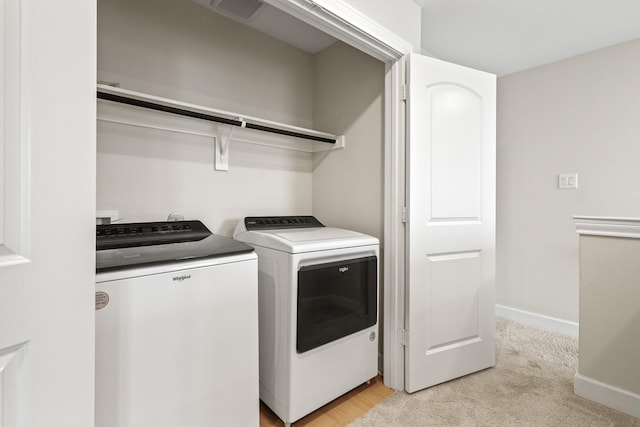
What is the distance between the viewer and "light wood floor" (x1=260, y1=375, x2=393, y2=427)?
158 centimetres

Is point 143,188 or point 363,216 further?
point 363,216

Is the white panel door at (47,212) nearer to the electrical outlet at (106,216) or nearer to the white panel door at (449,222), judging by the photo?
the electrical outlet at (106,216)

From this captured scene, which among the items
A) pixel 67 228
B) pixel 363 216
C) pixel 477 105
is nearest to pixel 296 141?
pixel 363 216

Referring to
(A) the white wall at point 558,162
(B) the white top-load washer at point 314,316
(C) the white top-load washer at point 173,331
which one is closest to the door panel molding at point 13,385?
(C) the white top-load washer at point 173,331

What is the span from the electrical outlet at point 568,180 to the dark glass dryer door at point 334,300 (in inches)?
79.9

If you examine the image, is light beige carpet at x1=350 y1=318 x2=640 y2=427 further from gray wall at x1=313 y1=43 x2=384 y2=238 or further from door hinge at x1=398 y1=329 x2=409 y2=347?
gray wall at x1=313 y1=43 x2=384 y2=238

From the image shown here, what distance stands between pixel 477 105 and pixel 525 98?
1.31 m

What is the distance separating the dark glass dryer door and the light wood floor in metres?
0.40

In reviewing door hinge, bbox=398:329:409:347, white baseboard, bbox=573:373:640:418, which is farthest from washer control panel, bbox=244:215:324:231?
white baseboard, bbox=573:373:640:418

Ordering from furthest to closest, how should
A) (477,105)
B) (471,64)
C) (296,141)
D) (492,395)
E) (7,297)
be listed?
(471,64) < (296,141) < (477,105) < (492,395) < (7,297)

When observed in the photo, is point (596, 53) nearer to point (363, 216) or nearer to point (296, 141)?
point (363, 216)

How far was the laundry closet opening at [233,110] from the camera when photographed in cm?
167

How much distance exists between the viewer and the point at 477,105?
2.01 metres

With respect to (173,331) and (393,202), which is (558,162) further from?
(173,331)
